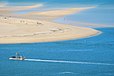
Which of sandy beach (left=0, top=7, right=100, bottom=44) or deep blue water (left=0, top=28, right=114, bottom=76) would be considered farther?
sandy beach (left=0, top=7, right=100, bottom=44)

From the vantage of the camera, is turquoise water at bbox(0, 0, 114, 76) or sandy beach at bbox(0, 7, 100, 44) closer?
turquoise water at bbox(0, 0, 114, 76)

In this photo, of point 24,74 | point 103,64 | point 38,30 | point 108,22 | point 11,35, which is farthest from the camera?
point 108,22

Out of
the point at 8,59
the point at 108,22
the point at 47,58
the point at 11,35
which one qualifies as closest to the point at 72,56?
the point at 47,58

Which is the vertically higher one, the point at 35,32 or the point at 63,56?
the point at 63,56

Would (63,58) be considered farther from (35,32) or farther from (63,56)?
(35,32)

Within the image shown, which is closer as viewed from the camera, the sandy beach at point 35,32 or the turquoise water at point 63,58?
the turquoise water at point 63,58

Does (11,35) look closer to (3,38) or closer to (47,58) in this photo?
(3,38)

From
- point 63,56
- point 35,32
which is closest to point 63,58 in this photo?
point 63,56

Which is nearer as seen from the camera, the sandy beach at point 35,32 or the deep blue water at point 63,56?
the deep blue water at point 63,56
